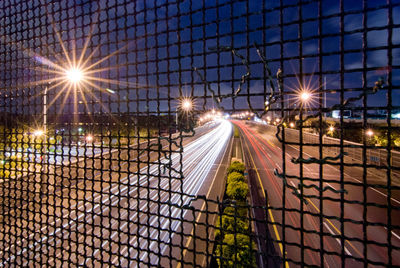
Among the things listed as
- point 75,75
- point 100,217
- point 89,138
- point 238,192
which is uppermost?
point 75,75

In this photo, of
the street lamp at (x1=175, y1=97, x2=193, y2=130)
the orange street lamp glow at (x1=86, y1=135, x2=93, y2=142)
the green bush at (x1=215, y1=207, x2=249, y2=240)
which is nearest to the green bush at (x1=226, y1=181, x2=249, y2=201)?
the green bush at (x1=215, y1=207, x2=249, y2=240)

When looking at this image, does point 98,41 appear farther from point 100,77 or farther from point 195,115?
point 195,115

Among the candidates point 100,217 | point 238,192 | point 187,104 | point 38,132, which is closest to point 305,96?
point 187,104

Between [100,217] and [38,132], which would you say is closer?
[100,217]

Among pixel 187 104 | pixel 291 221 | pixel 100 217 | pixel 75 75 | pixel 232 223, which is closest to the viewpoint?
pixel 187 104

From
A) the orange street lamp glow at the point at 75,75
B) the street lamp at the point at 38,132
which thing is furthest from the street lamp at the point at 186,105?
the street lamp at the point at 38,132

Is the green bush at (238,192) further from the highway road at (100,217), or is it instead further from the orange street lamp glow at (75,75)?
the orange street lamp glow at (75,75)

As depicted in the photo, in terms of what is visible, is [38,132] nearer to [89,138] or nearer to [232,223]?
[89,138]

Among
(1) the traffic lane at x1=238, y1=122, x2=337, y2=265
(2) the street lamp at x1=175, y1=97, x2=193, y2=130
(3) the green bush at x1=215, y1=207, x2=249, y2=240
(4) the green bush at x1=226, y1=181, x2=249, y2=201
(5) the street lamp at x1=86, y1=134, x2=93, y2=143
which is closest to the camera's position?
(3) the green bush at x1=215, y1=207, x2=249, y2=240

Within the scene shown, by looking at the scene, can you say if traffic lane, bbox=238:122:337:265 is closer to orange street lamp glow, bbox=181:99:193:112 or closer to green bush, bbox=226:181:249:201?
orange street lamp glow, bbox=181:99:193:112

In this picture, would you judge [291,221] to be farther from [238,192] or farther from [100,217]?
[100,217]

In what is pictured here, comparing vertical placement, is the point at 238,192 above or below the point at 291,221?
above

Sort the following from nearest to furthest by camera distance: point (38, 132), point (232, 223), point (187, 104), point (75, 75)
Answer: point (187, 104)
point (75, 75)
point (38, 132)
point (232, 223)

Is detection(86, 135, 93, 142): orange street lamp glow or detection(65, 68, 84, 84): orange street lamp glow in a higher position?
detection(65, 68, 84, 84): orange street lamp glow
